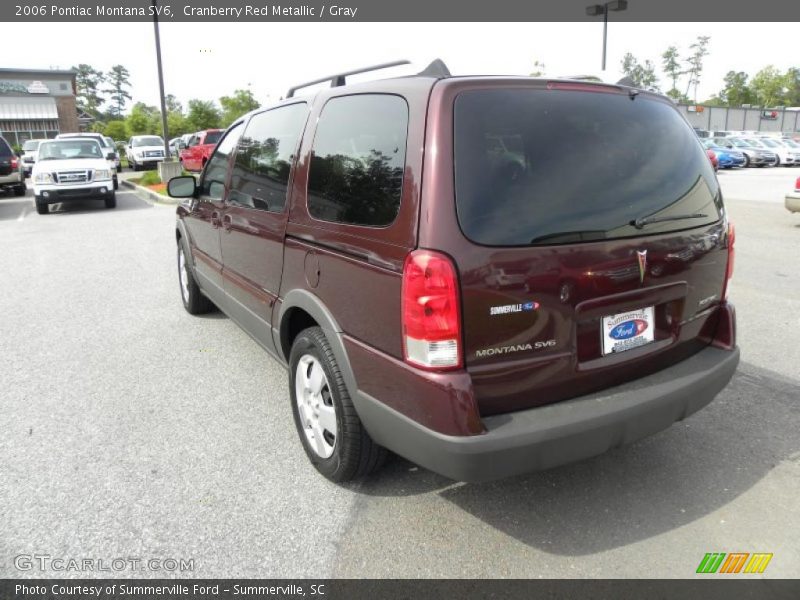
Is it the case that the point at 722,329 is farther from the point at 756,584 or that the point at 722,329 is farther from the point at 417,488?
the point at 417,488

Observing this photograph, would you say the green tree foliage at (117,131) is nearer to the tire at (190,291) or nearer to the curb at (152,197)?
the curb at (152,197)

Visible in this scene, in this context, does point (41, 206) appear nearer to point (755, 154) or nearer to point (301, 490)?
point (301, 490)

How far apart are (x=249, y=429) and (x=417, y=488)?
3.93ft

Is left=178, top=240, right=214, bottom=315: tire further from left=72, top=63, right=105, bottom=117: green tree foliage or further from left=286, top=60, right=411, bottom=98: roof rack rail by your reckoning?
left=72, top=63, right=105, bottom=117: green tree foliage

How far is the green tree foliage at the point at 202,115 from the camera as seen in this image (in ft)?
138

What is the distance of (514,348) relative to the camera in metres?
2.43

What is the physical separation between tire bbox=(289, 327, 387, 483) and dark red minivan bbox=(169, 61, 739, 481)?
1cm

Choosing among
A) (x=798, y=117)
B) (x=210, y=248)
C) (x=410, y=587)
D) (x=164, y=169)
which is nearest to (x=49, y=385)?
(x=210, y=248)

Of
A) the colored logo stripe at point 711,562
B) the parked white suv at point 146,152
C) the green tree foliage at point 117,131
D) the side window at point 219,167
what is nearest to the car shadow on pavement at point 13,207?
the parked white suv at point 146,152

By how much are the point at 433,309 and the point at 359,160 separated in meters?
0.89

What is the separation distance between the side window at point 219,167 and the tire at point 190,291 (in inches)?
42.8

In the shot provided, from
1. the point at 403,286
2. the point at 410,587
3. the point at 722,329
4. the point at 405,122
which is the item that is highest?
the point at 405,122

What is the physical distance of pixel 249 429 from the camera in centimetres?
376

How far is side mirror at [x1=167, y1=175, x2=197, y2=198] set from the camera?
4902mm
